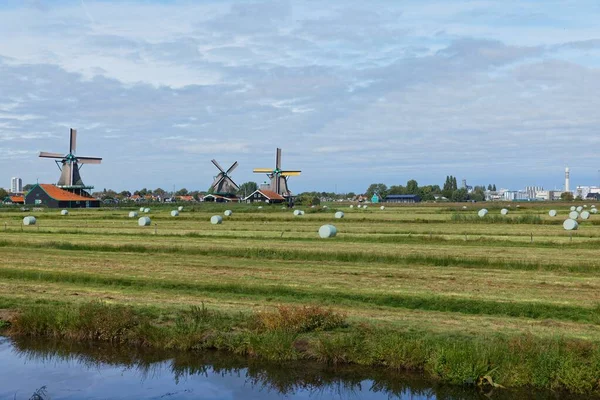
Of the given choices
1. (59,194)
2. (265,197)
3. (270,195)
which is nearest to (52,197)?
(59,194)

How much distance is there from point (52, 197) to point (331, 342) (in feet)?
375

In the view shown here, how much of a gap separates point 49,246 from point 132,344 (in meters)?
22.2

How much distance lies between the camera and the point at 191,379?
1377 cm

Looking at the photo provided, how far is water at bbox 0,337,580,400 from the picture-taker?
1274cm

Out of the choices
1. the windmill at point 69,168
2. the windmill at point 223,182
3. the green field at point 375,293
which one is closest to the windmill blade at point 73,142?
the windmill at point 69,168

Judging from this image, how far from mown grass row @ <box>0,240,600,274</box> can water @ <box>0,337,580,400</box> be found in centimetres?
1471

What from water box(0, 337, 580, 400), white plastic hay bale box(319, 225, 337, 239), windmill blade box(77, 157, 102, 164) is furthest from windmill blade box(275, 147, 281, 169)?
water box(0, 337, 580, 400)

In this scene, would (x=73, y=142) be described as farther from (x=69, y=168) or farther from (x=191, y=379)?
(x=191, y=379)

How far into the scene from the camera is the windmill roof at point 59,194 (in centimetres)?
11929

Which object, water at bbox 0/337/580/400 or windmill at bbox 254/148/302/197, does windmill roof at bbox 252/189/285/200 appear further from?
water at bbox 0/337/580/400

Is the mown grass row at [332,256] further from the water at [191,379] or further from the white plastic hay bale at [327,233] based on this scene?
the water at [191,379]

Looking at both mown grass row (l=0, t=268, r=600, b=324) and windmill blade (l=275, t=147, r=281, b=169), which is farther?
windmill blade (l=275, t=147, r=281, b=169)

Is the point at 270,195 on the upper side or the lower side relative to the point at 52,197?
upper

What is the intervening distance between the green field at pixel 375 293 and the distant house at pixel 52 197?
3356 inches
